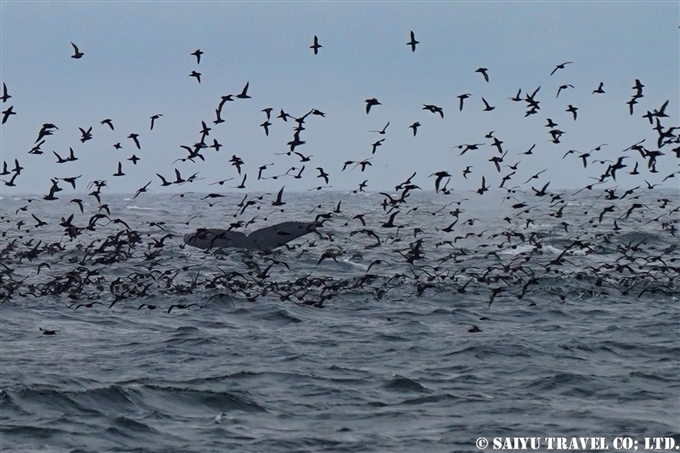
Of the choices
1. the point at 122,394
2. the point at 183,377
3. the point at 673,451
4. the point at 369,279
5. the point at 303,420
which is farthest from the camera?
the point at 369,279

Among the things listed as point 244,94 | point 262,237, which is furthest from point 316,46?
point 262,237

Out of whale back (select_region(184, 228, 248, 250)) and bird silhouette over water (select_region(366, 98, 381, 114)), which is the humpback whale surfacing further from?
bird silhouette over water (select_region(366, 98, 381, 114))

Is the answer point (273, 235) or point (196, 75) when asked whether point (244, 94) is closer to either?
point (196, 75)

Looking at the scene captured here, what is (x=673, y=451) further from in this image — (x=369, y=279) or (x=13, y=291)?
(x=13, y=291)

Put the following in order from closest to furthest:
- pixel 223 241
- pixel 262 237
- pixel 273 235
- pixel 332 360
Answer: pixel 332 360 < pixel 262 237 < pixel 273 235 < pixel 223 241

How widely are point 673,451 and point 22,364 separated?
42.2ft

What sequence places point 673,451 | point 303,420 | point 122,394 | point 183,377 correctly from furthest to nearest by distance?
point 183,377, point 122,394, point 303,420, point 673,451

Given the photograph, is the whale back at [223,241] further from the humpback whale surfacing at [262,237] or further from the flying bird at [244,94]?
the flying bird at [244,94]

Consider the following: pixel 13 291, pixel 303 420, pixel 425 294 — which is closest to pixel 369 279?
pixel 425 294

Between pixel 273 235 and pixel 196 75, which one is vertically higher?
pixel 196 75

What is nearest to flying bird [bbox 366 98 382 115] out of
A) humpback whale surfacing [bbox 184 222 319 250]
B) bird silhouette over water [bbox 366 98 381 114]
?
bird silhouette over water [bbox 366 98 381 114]

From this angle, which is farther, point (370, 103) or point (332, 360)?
point (370, 103)

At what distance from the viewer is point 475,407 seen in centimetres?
1591

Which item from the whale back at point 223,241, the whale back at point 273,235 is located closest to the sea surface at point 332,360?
the whale back at point 273,235
